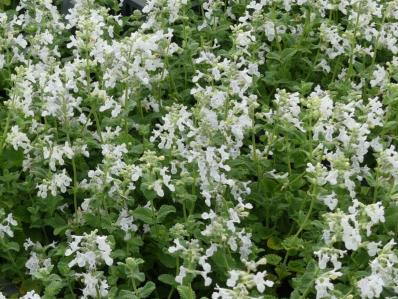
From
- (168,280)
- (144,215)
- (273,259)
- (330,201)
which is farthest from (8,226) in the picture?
(330,201)

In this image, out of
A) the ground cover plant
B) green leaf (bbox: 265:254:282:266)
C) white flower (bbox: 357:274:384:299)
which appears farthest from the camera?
green leaf (bbox: 265:254:282:266)

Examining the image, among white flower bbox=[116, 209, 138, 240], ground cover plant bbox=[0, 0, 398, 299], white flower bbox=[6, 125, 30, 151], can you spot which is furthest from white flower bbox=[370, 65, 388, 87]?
white flower bbox=[6, 125, 30, 151]

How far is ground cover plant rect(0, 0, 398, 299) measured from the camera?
10.6ft

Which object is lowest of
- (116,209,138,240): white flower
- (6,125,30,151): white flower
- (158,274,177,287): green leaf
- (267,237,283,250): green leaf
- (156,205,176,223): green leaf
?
(267,237,283,250): green leaf

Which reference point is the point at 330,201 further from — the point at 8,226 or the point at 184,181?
the point at 8,226

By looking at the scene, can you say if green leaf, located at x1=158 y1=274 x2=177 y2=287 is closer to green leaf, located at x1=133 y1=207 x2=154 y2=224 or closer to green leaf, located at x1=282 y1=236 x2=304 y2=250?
green leaf, located at x1=133 y1=207 x2=154 y2=224

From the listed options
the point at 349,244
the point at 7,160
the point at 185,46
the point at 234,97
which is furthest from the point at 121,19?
the point at 349,244

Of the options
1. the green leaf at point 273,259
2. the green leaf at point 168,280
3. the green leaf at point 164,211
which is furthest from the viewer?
the green leaf at point 273,259

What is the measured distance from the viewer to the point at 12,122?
418 cm

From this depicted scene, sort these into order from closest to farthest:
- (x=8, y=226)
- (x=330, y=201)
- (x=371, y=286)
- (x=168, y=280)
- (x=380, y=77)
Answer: (x=371, y=286) → (x=168, y=280) → (x=330, y=201) → (x=8, y=226) → (x=380, y=77)

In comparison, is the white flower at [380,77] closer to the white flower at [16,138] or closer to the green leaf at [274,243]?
the green leaf at [274,243]

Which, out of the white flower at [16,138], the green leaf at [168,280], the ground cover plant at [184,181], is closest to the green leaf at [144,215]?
the ground cover plant at [184,181]

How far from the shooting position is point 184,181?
135 inches

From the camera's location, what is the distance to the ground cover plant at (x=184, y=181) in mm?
3234
